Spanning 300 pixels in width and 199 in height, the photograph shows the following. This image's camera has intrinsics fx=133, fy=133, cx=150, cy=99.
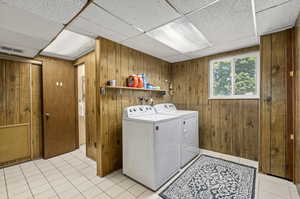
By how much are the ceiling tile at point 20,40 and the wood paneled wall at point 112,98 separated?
0.94 metres

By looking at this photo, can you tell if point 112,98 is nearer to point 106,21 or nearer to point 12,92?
point 106,21

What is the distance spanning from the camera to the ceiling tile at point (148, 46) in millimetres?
2303

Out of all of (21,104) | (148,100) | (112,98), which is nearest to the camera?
(112,98)

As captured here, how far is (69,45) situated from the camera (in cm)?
251

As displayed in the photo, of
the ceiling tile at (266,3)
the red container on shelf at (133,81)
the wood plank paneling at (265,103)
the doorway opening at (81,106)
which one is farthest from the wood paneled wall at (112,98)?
the wood plank paneling at (265,103)

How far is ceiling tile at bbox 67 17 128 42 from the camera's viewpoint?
1741 mm

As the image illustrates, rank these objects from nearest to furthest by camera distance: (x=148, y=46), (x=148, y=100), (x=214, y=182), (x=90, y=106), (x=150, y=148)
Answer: (x=150, y=148), (x=214, y=182), (x=148, y=46), (x=90, y=106), (x=148, y=100)

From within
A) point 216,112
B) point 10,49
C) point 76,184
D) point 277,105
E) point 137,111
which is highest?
point 10,49

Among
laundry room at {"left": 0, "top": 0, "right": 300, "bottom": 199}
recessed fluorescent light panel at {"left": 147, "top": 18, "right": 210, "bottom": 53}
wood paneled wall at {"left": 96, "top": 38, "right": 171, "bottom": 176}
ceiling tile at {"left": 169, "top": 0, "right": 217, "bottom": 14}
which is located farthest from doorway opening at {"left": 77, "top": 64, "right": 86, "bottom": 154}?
ceiling tile at {"left": 169, "top": 0, "right": 217, "bottom": 14}

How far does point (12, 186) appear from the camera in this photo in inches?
77.7

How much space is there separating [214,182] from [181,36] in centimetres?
235

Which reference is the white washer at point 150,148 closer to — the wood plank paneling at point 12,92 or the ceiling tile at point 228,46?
the ceiling tile at point 228,46

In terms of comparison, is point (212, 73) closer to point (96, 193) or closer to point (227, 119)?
point (227, 119)

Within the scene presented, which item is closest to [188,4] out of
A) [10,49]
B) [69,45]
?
[69,45]
